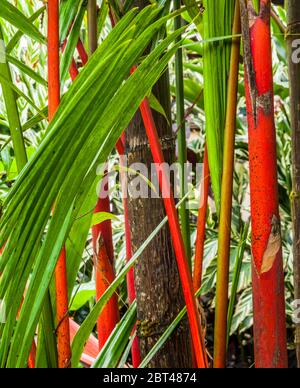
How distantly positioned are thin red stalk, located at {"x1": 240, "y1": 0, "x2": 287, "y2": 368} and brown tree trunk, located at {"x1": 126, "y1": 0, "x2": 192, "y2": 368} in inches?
7.2

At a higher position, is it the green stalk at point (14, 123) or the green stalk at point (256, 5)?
the green stalk at point (256, 5)

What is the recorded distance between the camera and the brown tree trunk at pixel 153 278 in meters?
0.46

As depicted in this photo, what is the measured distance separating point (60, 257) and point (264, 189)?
0.13m

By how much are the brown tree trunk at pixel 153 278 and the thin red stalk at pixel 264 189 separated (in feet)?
0.60

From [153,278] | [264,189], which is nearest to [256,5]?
[264,189]

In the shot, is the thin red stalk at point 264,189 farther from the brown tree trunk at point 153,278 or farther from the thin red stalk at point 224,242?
the brown tree trunk at point 153,278

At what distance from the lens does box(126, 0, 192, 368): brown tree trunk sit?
0.46 meters

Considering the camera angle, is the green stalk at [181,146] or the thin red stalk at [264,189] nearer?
the thin red stalk at [264,189]

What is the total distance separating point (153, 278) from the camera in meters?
0.46

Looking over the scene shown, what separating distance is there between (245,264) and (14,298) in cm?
127

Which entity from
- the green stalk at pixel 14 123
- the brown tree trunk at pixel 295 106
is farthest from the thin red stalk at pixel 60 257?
the brown tree trunk at pixel 295 106

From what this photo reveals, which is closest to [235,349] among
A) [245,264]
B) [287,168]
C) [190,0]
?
[245,264]

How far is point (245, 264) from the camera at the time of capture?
58.8 inches

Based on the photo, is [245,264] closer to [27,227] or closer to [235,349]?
[235,349]
